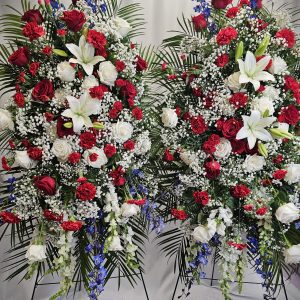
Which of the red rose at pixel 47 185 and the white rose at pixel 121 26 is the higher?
the white rose at pixel 121 26

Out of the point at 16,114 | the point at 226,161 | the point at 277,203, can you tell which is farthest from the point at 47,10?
the point at 277,203

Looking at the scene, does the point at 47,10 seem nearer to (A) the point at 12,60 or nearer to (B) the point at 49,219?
(A) the point at 12,60

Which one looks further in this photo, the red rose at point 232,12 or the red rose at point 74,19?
the red rose at point 232,12

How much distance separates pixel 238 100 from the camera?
1.93 metres

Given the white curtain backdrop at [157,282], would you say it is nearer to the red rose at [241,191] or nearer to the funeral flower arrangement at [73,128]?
the funeral flower arrangement at [73,128]

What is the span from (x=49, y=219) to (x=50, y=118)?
0.43 m

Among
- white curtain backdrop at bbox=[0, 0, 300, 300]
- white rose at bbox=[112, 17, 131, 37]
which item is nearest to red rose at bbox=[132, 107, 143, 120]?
white rose at bbox=[112, 17, 131, 37]

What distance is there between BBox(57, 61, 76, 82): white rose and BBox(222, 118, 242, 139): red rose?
69cm

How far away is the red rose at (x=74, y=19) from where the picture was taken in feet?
5.90

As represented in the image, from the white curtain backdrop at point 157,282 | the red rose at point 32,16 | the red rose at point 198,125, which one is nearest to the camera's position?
the red rose at point 32,16

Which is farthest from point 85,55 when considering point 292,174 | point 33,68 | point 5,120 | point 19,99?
point 292,174

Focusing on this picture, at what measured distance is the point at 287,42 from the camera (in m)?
1.99

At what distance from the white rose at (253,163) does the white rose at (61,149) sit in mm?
775

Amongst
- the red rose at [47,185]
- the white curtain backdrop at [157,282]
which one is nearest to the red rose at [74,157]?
the red rose at [47,185]
